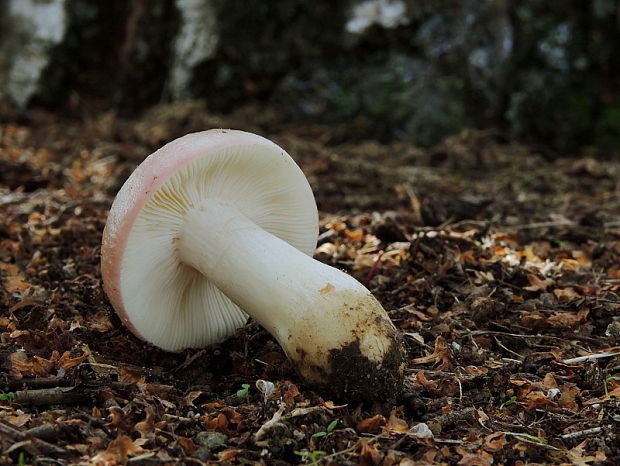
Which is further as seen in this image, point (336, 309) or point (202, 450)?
point (336, 309)

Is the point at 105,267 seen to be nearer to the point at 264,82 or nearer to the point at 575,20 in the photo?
the point at 264,82

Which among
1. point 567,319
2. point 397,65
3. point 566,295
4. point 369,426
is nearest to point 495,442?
point 369,426

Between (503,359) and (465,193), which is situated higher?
(465,193)

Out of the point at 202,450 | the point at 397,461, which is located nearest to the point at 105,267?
the point at 202,450

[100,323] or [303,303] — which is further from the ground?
[303,303]

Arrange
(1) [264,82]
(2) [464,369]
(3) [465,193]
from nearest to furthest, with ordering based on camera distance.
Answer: (2) [464,369], (3) [465,193], (1) [264,82]

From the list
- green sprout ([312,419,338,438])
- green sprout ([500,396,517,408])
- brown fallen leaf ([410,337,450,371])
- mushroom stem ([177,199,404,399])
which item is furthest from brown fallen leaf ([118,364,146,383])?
green sprout ([500,396,517,408])

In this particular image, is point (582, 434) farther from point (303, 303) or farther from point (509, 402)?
point (303, 303)
